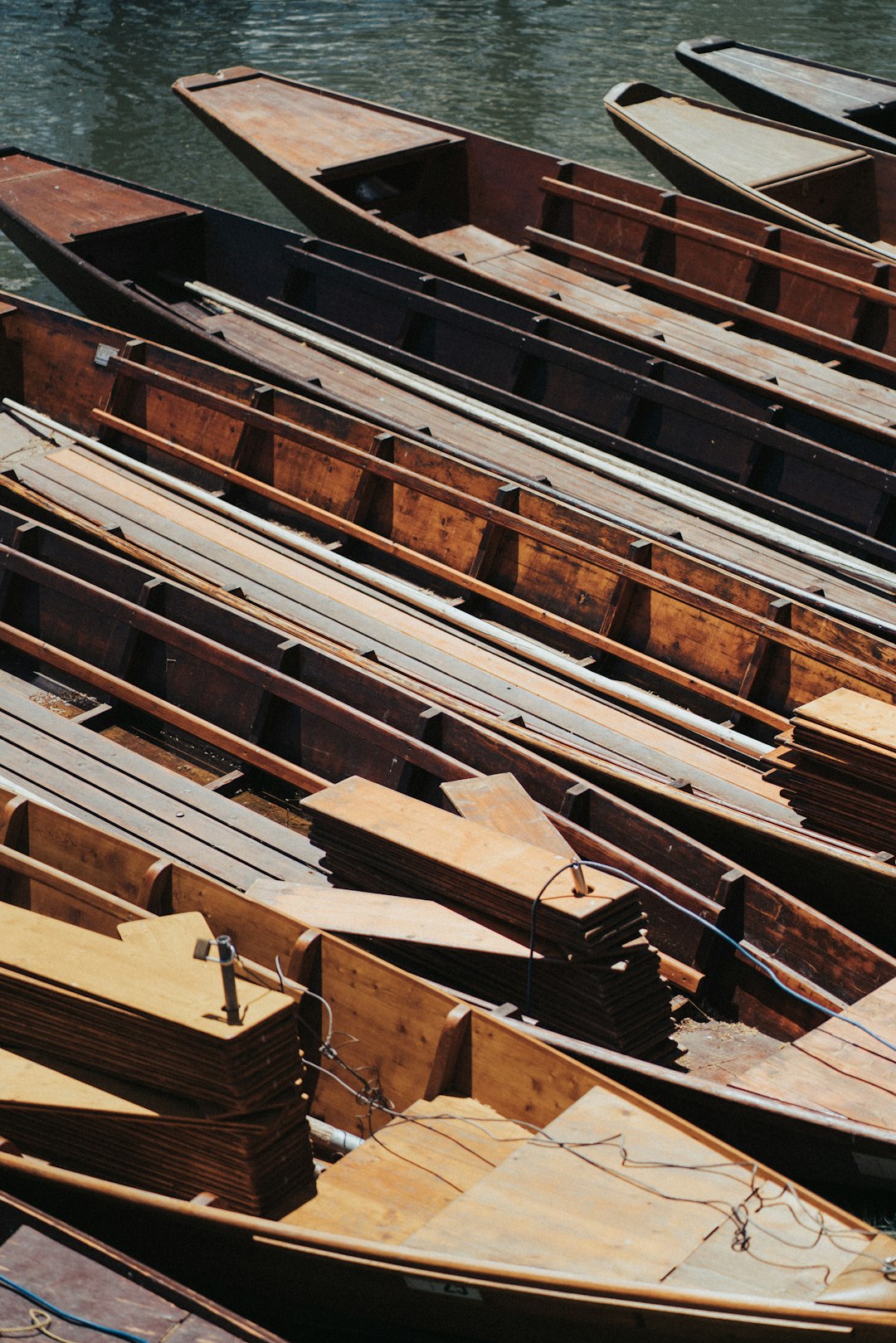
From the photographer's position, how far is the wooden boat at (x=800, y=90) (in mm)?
18094

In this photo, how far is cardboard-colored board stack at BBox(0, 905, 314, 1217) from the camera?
5945mm

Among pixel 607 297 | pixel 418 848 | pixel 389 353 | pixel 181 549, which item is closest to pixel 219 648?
pixel 181 549

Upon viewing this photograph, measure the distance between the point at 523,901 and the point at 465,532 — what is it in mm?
4587

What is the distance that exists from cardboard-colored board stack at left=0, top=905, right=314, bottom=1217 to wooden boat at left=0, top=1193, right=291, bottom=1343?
0.40 metres

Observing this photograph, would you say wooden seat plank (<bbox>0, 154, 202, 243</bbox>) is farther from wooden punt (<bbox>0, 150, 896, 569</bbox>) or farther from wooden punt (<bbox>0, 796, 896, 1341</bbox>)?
wooden punt (<bbox>0, 796, 896, 1341</bbox>)

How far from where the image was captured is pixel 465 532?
1107 cm

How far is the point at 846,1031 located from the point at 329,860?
2.77 metres

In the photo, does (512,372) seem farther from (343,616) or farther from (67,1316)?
(67,1316)

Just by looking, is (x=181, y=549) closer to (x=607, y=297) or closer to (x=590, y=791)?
(x=590, y=791)

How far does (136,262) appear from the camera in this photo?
14992 mm

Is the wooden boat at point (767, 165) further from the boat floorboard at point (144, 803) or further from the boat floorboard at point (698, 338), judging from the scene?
the boat floorboard at point (144, 803)

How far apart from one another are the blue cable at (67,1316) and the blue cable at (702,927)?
95.0 inches

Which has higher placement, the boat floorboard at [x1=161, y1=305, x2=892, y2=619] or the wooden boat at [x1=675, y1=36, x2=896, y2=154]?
the wooden boat at [x1=675, y1=36, x2=896, y2=154]

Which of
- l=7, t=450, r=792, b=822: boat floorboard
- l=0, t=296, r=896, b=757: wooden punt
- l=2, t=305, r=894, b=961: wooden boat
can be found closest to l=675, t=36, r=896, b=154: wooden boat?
l=0, t=296, r=896, b=757: wooden punt
